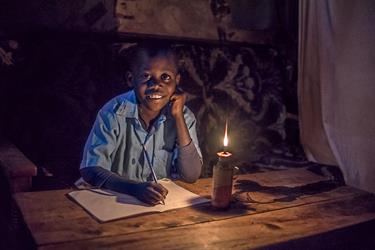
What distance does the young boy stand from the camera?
1830 millimetres

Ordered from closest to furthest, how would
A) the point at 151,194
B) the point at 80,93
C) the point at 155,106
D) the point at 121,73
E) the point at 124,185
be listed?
the point at 151,194 → the point at 124,185 → the point at 155,106 → the point at 80,93 → the point at 121,73

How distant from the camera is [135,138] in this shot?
203 cm

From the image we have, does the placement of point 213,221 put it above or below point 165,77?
below

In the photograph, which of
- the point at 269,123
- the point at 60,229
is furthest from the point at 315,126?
the point at 60,229

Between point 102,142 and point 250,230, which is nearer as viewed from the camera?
point 250,230

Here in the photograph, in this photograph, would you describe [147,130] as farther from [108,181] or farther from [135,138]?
[108,181]

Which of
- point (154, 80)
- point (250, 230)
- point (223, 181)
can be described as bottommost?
point (250, 230)

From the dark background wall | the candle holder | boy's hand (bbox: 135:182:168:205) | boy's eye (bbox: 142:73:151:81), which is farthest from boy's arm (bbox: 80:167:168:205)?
the dark background wall

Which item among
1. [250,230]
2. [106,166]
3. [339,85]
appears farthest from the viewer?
[339,85]

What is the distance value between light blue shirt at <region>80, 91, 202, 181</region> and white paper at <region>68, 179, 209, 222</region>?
46 centimetres

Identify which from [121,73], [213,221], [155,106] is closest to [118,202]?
[213,221]

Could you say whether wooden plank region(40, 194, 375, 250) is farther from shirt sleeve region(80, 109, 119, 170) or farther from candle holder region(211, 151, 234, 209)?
shirt sleeve region(80, 109, 119, 170)

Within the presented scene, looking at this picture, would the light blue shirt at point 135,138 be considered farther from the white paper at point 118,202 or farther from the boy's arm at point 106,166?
the white paper at point 118,202

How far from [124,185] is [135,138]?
56cm
